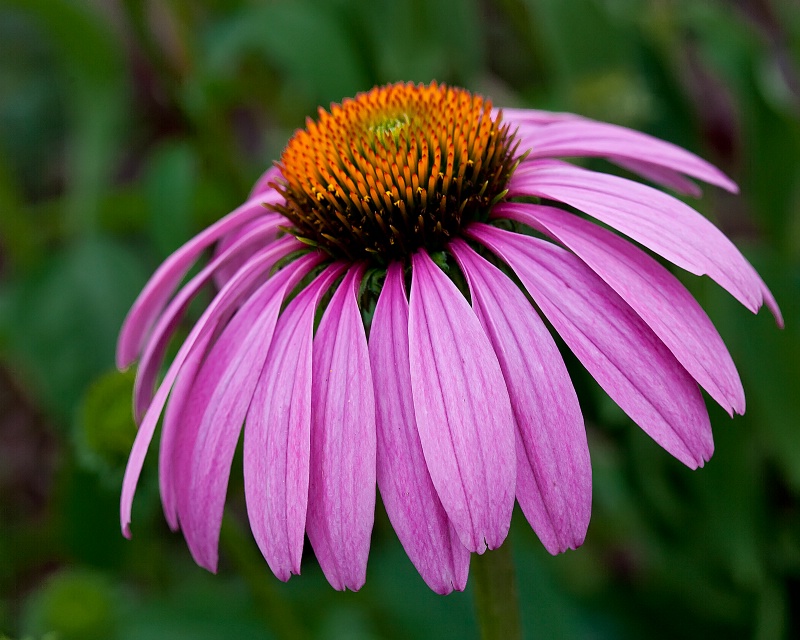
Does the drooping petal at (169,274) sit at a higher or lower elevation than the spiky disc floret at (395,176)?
lower

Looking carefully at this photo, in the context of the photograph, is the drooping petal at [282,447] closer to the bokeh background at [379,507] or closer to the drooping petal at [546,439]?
the drooping petal at [546,439]

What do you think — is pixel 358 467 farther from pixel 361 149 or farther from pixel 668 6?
pixel 668 6

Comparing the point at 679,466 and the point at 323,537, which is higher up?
the point at 323,537

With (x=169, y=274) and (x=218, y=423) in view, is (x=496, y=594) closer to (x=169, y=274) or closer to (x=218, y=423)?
(x=218, y=423)

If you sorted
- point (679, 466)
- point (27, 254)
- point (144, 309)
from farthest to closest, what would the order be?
point (27, 254) < point (679, 466) < point (144, 309)

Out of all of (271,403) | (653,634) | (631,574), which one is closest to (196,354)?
(271,403)

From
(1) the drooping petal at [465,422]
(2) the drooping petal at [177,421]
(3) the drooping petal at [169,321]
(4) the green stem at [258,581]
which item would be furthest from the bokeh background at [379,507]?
(1) the drooping petal at [465,422]
